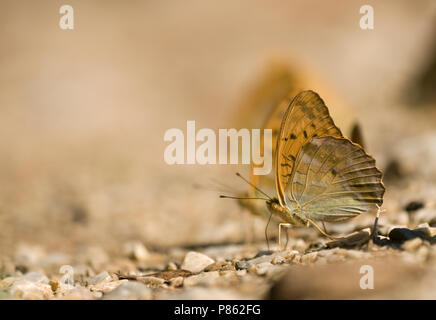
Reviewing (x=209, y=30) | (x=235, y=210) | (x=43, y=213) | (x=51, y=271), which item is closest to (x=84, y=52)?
(x=209, y=30)

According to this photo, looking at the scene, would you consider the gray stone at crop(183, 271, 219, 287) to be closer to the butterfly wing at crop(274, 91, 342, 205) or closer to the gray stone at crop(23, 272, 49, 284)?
the butterfly wing at crop(274, 91, 342, 205)

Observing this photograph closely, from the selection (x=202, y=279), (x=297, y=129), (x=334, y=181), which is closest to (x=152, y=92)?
(x=297, y=129)

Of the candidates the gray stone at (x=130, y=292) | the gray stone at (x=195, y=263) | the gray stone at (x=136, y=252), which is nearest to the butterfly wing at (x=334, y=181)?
the gray stone at (x=195, y=263)

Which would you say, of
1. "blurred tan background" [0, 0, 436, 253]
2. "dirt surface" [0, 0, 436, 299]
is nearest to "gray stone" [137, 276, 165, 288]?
"dirt surface" [0, 0, 436, 299]

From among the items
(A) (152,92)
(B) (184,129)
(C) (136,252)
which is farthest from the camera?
(A) (152,92)

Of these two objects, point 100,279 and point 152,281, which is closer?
Result: point 152,281

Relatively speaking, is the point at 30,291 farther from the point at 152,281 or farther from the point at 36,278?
the point at 152,281

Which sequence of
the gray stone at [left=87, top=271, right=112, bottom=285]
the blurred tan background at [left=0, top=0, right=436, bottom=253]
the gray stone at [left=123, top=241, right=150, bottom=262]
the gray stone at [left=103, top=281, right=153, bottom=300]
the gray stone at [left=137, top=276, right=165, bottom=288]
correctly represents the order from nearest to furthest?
the gray stone at [left=103, top=281, right=153, bottom=300], the gray stone at [left=137, top=276, right=165, bottom=288], the gray stone at [left=87, top=271, right=112, bottom=285], the gray stone at [left=123, top=241, right=150, bottom=262], the blurred tan background at [left=0, top=0, right=436, bottom=253]

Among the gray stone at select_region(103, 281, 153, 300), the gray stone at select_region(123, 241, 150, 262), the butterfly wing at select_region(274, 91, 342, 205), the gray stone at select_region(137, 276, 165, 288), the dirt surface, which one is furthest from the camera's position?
the gray stone at select_region(123, 241, 150, 262)
